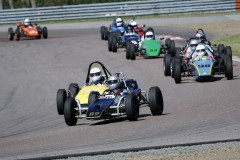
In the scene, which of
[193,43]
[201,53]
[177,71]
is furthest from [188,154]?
[193,43]

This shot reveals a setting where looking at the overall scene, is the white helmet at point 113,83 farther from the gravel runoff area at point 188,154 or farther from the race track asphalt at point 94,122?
the gravel runoff area at point 188,154

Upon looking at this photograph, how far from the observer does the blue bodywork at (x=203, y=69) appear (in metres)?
19.3

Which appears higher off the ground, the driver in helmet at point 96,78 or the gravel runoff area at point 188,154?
the driver in helmet at point 96,78

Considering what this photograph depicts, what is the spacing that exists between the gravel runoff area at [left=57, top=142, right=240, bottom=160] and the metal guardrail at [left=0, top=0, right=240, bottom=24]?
120 ft

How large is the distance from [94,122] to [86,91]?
0.90 metres

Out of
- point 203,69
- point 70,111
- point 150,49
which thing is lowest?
point 150,49

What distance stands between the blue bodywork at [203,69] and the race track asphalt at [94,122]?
327 mm

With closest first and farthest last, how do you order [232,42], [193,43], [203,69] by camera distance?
1. [203,69]
2. [193,43]
3. [232,42]

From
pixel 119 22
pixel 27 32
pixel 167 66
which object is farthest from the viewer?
pixel 27 32

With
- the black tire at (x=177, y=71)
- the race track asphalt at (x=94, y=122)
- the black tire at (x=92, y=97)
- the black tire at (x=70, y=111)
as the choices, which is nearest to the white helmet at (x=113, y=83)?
the black tire at (x=92, y=97)

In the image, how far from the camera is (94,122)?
14.5m

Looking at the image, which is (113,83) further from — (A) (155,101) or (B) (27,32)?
(B) (27,32)

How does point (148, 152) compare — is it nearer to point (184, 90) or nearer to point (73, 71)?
point (184, 90)

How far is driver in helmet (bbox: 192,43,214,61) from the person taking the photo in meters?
20.1
